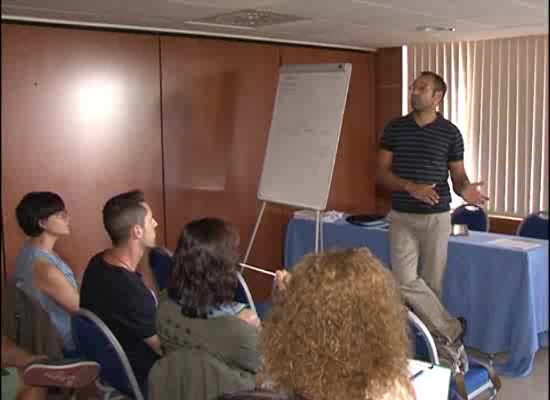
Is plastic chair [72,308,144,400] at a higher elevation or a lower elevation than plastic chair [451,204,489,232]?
lower

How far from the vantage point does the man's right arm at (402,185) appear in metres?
3.29

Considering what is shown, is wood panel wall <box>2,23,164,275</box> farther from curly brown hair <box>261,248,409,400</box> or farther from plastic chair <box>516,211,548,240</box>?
curly brown hair <box>261,248,409,400</box>

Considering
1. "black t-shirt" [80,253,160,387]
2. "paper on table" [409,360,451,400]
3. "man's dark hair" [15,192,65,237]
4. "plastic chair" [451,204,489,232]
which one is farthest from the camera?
"plastic chair" [451,204,489,232]

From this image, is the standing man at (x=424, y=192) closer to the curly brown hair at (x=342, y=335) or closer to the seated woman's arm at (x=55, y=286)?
the seated woman's arm at (x=55, y=286)

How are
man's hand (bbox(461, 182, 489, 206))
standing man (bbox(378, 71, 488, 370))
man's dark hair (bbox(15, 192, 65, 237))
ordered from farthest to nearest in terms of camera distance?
standing man (bbox(378, 71, 488, 370)) → man's hand (bbox(461, 182, 489, 206)) → man's dark hair (bbox(15, 192, 65, 237))

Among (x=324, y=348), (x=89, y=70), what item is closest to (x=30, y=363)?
(x=324, y=348)

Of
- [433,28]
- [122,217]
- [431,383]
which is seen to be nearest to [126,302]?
[122,217]

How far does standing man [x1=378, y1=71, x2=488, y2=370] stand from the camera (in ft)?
11.0

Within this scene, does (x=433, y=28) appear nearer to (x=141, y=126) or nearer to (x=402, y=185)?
(x=402, y=185)

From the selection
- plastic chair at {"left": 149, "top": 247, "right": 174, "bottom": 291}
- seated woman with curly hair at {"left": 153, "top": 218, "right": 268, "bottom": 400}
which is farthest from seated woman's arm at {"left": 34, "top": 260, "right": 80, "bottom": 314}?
seated woman with curly hair at {"left": 153, "top": 218, "right": 268, "bottom": 400}

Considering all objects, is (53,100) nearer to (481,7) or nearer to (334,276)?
(481,7)

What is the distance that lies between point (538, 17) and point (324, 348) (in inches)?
105

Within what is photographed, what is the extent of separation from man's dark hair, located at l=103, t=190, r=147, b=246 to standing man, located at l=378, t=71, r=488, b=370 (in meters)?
1.51

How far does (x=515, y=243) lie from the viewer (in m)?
3.47
